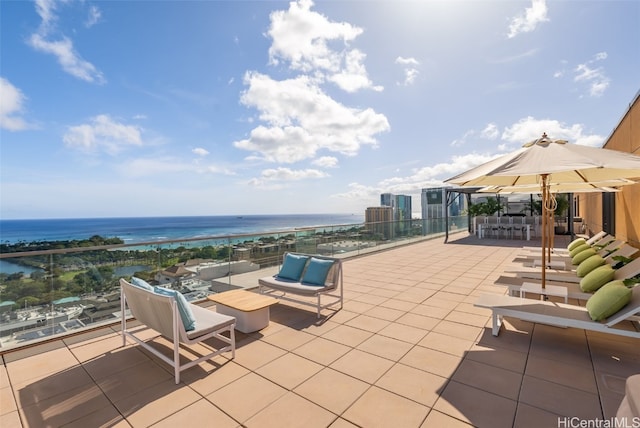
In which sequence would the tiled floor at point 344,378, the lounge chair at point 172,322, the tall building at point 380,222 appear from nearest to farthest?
1. the tiled floor at point 344,378
2. the lounge chair at point 172,322
3. the tall building at point 380,222

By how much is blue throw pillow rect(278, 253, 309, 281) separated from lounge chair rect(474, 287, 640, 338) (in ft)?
8.16

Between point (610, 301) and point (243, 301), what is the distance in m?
3.89

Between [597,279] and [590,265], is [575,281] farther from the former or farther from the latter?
[597,279]

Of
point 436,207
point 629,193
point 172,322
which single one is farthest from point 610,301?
point 436,207

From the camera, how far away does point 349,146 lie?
16391 millimetres

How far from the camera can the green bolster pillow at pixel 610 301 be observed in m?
2.75

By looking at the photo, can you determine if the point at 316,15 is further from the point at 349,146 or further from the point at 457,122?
the point at 349,146

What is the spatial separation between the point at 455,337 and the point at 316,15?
7.02 metres

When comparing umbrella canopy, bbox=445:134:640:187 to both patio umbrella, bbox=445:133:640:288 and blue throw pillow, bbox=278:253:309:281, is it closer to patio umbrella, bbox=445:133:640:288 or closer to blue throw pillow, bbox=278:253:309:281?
patio umbrella, bbox=445:133:640:288

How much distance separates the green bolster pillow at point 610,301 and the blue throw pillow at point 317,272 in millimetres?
2954

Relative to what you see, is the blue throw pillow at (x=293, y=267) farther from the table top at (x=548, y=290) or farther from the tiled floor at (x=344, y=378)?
the table top at (x=548, y=290)

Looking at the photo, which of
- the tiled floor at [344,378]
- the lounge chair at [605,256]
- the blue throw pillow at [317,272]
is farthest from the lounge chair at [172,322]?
the lounge chair at [605,256]

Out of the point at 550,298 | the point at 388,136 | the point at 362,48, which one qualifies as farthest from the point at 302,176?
the point at 550,298

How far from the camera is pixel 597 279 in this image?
386 cm
